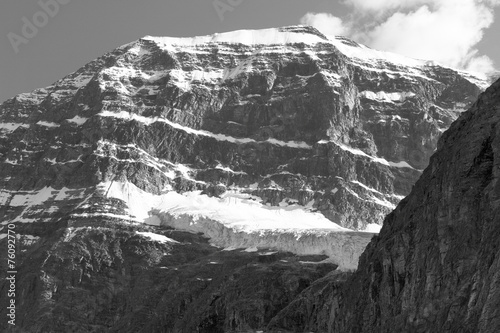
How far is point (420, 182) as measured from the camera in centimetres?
17050

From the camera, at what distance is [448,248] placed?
144500 millimetres

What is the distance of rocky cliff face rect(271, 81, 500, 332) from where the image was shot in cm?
13038

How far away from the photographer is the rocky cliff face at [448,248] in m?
130

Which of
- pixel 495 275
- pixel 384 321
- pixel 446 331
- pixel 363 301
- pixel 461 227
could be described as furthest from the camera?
pixel 363 301

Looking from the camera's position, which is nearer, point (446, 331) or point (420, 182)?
point (446, 331)

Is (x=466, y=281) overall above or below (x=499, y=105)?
below

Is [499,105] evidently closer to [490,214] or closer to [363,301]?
[490,214]

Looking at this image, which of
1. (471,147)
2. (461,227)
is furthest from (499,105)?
(461,227)

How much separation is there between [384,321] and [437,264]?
63.3 feet

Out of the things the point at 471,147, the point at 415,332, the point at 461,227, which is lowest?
the point at 415,332

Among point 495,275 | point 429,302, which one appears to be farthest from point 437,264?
point 495,275

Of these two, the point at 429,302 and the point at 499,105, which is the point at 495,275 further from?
the point at 499,105

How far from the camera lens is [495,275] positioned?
4843 inches

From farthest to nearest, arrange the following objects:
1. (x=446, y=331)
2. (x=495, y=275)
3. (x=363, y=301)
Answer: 1. (x=363, y=301)
2. (x=446, y=331)
3. (x=495, y=275)
